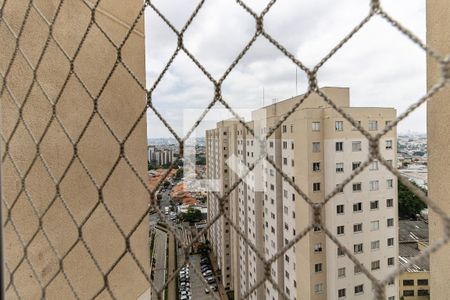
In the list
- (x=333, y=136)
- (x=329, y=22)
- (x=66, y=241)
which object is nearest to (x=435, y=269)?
(x=329, y=22)

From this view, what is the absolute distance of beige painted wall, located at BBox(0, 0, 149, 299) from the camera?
0.52m

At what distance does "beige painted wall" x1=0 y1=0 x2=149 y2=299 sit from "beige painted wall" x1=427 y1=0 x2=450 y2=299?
0.67 meters

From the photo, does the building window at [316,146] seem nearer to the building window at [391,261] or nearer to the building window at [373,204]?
the building window at [373,204]

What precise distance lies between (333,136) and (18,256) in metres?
3.56

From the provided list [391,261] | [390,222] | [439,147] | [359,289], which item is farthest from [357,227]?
[439,147]

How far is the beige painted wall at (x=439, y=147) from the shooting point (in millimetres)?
474

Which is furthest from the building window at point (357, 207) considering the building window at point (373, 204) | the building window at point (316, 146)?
the building window at point (316, 146)

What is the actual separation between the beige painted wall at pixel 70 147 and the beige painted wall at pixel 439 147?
2.20ft

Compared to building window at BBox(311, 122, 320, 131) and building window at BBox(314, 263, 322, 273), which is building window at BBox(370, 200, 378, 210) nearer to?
building window at BBox(314, 263, 322, 273)

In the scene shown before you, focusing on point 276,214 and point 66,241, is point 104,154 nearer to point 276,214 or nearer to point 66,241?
point 66,241

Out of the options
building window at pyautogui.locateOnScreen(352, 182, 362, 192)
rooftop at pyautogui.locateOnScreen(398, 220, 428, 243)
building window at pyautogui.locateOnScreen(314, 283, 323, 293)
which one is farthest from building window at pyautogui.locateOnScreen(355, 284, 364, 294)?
building window at pyautogui.locateOnScreen(352, 182, 362, 192)

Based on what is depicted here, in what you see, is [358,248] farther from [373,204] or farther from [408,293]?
[408,293]

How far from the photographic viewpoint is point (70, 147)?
608 millimetres

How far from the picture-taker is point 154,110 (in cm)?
43
